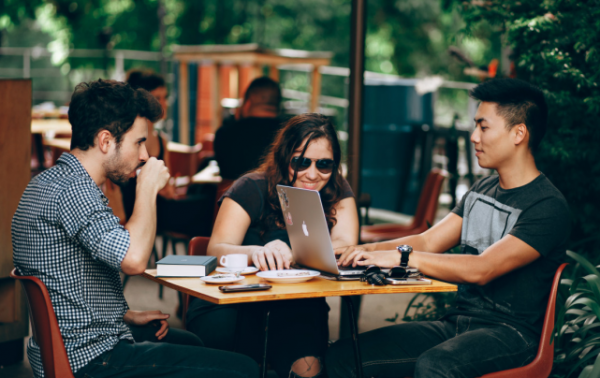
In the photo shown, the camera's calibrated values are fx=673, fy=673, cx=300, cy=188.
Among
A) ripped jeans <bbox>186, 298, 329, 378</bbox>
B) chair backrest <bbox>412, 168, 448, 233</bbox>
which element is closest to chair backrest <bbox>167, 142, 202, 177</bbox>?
chair backrest <bbox>412, 168, 448, 233</bbox>

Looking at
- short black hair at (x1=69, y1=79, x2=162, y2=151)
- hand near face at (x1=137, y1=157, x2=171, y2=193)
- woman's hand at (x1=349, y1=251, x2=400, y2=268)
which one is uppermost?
short black hair at (x1=69, y1=79, x2=162, y2=151)

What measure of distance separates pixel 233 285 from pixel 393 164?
7325mm

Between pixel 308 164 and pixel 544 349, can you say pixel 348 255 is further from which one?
pixel 544 349

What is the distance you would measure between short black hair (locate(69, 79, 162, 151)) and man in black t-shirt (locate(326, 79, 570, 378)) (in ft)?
3.33

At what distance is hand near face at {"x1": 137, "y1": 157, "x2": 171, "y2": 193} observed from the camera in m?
2.49

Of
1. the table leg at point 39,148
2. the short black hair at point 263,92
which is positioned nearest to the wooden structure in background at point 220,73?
the table leg at point 39,148

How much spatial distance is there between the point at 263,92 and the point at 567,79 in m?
2.46

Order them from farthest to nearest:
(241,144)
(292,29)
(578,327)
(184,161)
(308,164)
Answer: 1. (292,29)
2. (184,161)
3. (241,144)
4. (578,327)
5. (308,164)

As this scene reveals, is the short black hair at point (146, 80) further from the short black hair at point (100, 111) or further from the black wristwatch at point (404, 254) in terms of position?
the black wristwatch at point (404, 254)

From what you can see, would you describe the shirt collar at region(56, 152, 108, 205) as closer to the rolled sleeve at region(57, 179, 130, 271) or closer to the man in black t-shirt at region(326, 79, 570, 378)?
the rolled sleeve at region(57, 179, 130, 271)

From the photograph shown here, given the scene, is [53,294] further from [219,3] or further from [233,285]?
[219,3]

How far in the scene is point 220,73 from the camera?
11750 millimetres

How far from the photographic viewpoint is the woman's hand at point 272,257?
2.75 m

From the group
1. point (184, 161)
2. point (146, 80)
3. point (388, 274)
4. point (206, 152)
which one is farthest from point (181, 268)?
point (206, 152)
